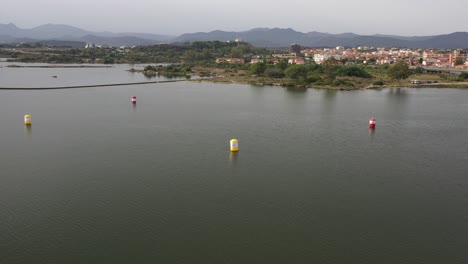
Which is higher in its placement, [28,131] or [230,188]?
[28,131]

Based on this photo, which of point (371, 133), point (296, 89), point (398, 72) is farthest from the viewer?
point (398, 72)

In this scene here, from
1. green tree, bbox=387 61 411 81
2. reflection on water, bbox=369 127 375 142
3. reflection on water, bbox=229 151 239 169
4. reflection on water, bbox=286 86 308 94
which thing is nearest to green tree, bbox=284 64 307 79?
reflection on water, bbox=286 86 308 94

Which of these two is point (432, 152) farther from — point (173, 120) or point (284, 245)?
point (173, 120)

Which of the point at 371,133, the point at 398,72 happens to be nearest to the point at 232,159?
the point at 371,133

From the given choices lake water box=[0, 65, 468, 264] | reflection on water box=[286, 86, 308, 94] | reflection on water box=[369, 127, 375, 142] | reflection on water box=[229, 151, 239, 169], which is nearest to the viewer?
lake water box=[0, 65, 468, 264]

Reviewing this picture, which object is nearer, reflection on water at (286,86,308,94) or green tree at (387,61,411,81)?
reflection on water at (286,86,308,94)

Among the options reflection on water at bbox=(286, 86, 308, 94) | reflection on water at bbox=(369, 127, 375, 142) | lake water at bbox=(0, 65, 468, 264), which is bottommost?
lake water at bbox=(0, 65, 468, 264)

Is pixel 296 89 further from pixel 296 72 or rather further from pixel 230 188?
pixel 230 188

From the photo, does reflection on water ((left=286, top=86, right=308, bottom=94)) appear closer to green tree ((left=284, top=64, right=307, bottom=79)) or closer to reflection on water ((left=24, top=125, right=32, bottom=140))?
green tree ((left=284, top=64, right=307, bottom=79))

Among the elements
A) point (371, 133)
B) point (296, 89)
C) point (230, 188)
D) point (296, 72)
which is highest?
point (296, 72)
